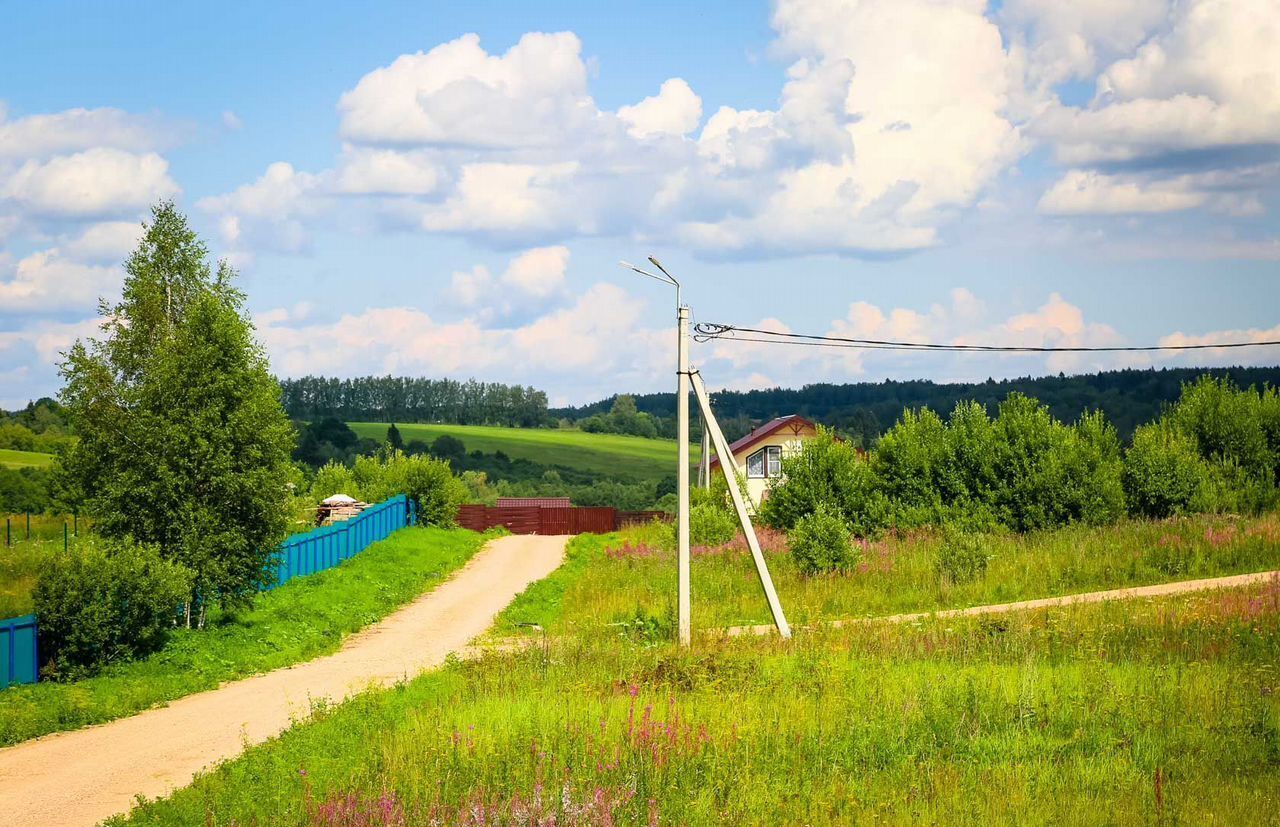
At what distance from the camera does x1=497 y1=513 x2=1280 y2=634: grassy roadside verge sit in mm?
24797

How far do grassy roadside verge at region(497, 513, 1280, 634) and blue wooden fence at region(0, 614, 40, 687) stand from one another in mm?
8924

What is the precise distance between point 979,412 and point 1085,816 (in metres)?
33.0

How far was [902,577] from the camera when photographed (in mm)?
27688

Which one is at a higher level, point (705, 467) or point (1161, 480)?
point (705, 467)

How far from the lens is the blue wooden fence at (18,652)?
1802 cm

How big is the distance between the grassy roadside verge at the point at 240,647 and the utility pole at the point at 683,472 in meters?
7.68

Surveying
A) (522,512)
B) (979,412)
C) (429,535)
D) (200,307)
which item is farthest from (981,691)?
(522,512)

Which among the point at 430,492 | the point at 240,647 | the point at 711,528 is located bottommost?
the point at 240,647

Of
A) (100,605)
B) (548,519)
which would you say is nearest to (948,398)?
(548,519)

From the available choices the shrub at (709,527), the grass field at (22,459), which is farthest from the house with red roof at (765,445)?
the grass field at (22,459)

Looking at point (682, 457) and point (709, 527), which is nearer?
point (682, 457)

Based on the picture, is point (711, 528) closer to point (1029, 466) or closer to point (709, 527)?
point (709, 527)

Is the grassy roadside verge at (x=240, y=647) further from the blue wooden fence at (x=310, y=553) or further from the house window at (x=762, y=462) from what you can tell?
the house window at (x=762, y=462)

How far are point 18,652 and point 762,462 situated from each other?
199 ft
